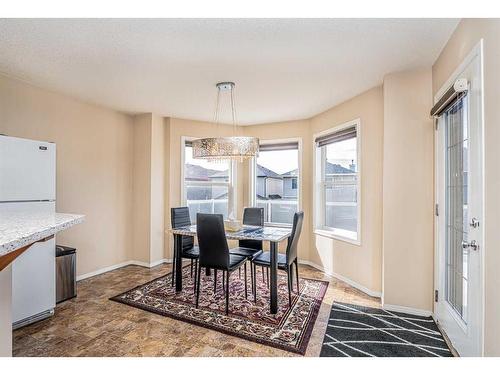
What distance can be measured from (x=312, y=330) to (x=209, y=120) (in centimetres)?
363

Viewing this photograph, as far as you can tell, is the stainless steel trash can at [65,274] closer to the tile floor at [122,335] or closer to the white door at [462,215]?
the tile floor at [122,335]

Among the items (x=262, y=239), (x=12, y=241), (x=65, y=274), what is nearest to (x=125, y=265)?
(x=65, y=274)

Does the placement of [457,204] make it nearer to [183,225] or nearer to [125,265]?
[183,225]

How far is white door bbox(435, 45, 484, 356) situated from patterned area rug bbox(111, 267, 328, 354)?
1117 millimetres

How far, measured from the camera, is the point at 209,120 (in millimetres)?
4793

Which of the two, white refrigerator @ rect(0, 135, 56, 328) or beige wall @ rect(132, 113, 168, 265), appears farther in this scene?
beige wall @ rect(132, 113, 168, 265)

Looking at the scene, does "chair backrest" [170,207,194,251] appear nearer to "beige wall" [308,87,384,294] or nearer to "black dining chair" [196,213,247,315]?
"black dining chair" [196,213,247,315]

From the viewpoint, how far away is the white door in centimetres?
167

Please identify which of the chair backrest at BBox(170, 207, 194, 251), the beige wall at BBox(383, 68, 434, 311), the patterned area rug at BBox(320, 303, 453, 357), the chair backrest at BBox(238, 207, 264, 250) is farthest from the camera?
the chair backrest at BBox(238, 207, 264, 250)

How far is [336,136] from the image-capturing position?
3.89 m

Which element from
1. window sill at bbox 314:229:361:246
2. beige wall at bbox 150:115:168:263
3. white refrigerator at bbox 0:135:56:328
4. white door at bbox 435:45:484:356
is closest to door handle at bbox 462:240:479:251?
white door at bbox 435:45:484:356

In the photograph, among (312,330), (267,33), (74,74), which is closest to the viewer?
(267,33)
